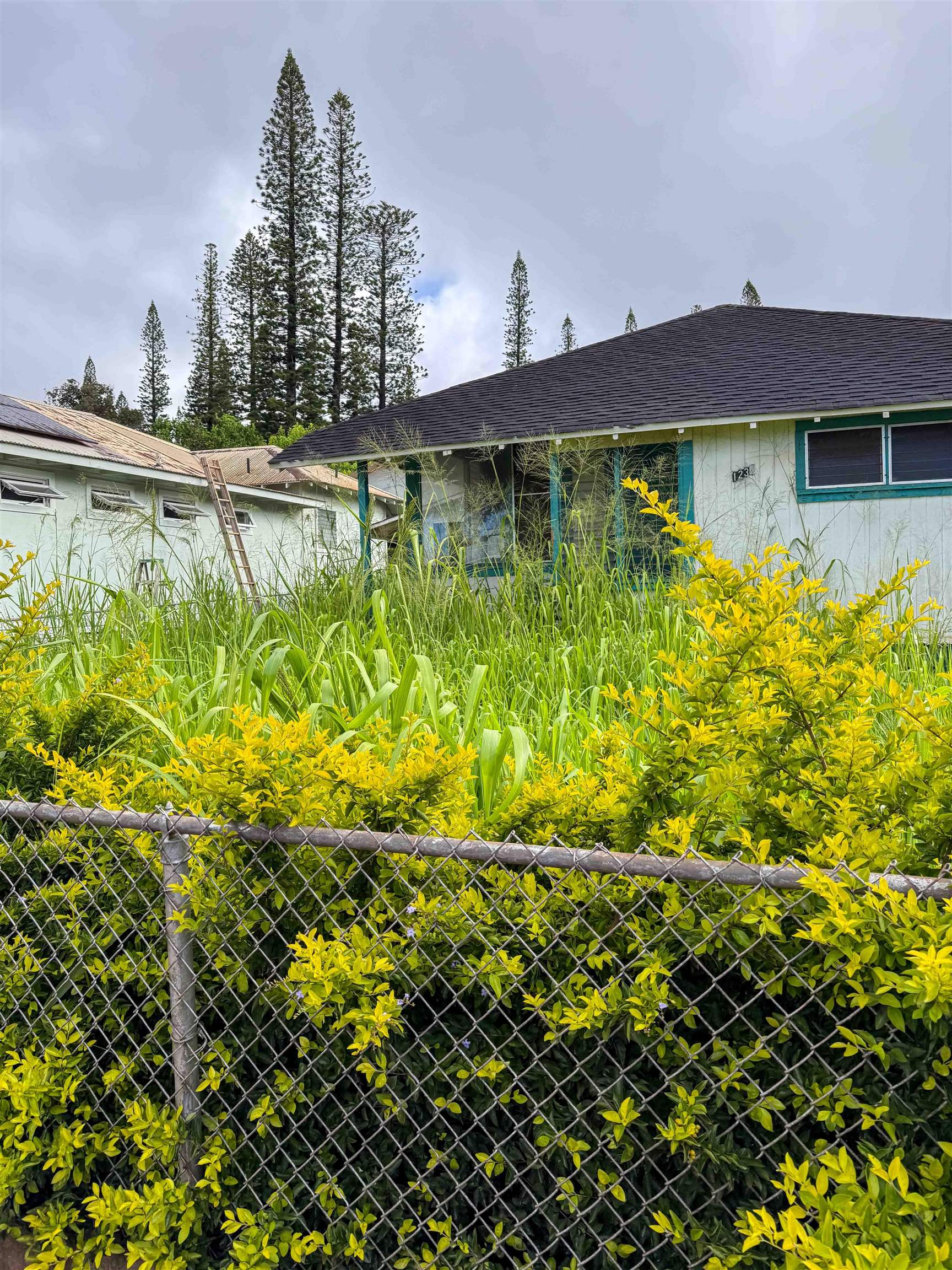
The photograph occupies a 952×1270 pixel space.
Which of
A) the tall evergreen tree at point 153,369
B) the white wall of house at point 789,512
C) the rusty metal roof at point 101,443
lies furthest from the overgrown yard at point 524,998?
the tall evergreen tree at point 153,369

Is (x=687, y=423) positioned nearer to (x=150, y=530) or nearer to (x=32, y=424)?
(x=150, y=530)

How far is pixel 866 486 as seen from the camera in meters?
9.06

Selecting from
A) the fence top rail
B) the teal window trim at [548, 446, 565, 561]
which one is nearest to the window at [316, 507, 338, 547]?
the teal window trim at [548, 446, 565, 561]

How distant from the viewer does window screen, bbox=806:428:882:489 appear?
29.9 ft

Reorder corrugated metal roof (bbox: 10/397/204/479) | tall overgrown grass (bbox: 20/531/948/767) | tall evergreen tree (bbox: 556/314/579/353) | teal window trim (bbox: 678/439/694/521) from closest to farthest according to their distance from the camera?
tall overgrown grass (bbox: 20/531/948/767), teal window trim (bbox: 678/439/694/521), corrugated metal roof (bbox: 10/397/204/479), tall evergreen tree (bbox: 556/314/579/353)

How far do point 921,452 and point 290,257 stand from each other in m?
28.1

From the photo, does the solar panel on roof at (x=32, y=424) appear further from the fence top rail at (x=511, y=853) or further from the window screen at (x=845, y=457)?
the fence top rail at (x=511, y=853)

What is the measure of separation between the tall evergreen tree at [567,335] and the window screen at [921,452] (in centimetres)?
3779

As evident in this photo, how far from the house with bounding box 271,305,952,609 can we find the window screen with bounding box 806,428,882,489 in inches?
0.6

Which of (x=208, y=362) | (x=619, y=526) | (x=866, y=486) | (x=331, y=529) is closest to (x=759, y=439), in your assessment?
(x=866, y=486)

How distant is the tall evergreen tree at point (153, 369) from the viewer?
42094 mm

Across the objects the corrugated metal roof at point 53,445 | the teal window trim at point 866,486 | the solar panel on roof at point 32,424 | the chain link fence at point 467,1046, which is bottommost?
the chain link fence at point 467,1046

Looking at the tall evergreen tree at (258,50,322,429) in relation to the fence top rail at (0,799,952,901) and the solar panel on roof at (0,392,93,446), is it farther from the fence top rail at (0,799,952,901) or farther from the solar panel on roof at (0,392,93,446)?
the fence top rail at (0,799,952,901)

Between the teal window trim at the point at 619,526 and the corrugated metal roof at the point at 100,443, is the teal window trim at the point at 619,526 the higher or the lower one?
the lower one
